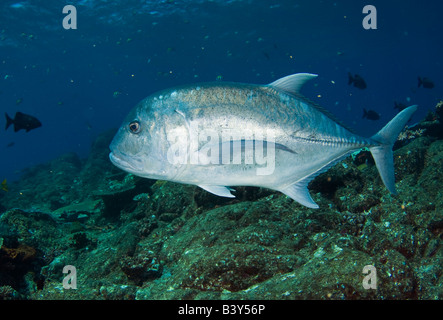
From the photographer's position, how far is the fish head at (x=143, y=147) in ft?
6.93

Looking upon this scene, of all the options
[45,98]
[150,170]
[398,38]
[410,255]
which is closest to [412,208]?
[410,255]

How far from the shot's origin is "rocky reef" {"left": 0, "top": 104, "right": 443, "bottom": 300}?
7.12 ft

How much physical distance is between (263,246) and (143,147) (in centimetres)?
173

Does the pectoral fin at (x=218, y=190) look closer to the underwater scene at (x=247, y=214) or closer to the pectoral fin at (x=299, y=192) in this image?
the underwater scene at (x=247, y=214)

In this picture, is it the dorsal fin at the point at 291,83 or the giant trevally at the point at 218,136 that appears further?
the dorsal fin at the point at 291,83

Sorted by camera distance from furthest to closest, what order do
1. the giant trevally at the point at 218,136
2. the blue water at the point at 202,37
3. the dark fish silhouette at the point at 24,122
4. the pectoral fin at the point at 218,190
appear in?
the blue water at the point at 202,37 < the dark fish silhouette at the point at 24,122 < the pectoral fin at the point at 218,190 < the giant trevally at the point at 218,136

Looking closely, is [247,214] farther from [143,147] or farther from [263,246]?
[143,147]

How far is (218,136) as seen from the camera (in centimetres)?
211

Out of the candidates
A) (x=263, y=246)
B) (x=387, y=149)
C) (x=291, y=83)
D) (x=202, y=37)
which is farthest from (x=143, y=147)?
(x=202, y=37)

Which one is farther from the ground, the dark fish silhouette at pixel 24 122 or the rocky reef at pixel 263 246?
the dark fish silhouette at pixel 24 122

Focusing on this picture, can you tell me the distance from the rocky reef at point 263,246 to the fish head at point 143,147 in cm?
116

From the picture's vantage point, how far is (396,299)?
2047 millimetres

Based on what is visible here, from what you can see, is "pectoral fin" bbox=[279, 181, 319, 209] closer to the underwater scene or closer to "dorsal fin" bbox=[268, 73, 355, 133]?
the underwater scene

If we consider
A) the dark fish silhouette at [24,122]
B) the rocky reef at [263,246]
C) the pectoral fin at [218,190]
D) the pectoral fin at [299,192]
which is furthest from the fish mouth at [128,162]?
the dark fish silhouette at [24,122]
